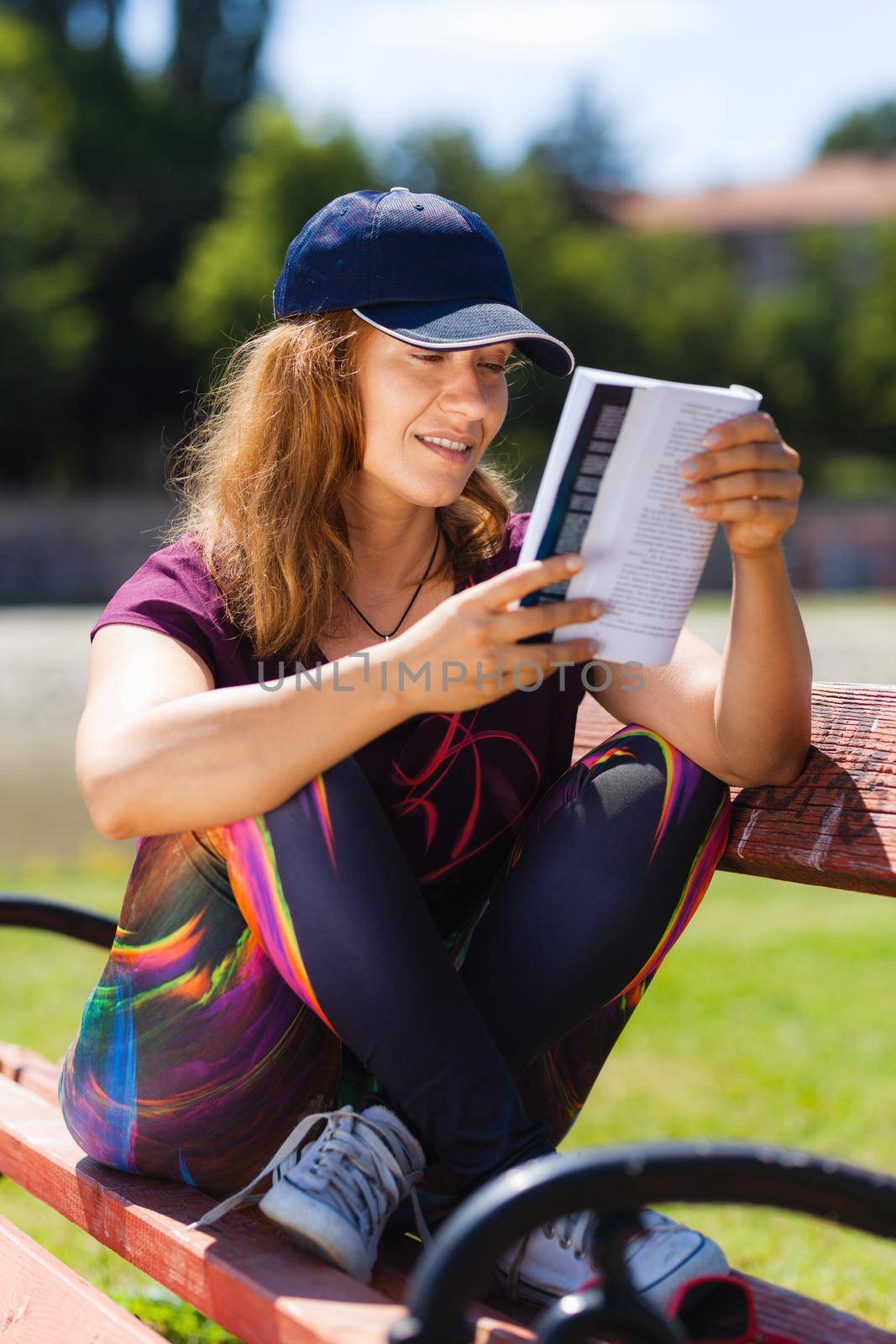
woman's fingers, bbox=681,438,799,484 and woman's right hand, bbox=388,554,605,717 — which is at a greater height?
woman's fingers, bbox=681,438,799,484

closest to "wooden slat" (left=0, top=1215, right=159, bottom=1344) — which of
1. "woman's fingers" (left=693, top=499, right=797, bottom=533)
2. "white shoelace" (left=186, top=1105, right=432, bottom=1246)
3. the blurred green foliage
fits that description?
"white shoelace" (left=186, top=1105, right=432, bottom=1246)

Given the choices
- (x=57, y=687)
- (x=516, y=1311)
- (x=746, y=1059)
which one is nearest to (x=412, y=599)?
(x=516, y=1311)

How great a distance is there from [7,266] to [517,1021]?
32.6 metres

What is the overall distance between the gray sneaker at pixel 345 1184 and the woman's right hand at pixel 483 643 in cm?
45

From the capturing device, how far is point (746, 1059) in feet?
13.3

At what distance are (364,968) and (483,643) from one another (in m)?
0.35

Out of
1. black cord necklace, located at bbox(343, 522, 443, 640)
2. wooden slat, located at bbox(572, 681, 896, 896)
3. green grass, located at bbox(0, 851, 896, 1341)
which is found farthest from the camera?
green grass, located at bbox(0, 851, 896, 1341)

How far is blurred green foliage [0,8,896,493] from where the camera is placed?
34188mm

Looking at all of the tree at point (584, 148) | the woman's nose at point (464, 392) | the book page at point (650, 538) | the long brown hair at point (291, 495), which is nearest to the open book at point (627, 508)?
the book page at point (650, 538)

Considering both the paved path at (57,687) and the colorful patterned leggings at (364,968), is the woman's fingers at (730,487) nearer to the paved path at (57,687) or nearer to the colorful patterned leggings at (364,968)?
the colorful patterned leggings at (364,968)

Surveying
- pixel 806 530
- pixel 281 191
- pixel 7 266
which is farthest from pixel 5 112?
pixel 806 530

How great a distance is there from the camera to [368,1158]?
153cm

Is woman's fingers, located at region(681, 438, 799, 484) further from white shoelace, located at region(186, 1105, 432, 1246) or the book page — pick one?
white shoelace, located at region(186, 1105, 432, 1246)

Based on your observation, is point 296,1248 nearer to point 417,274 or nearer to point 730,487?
point 730,487
